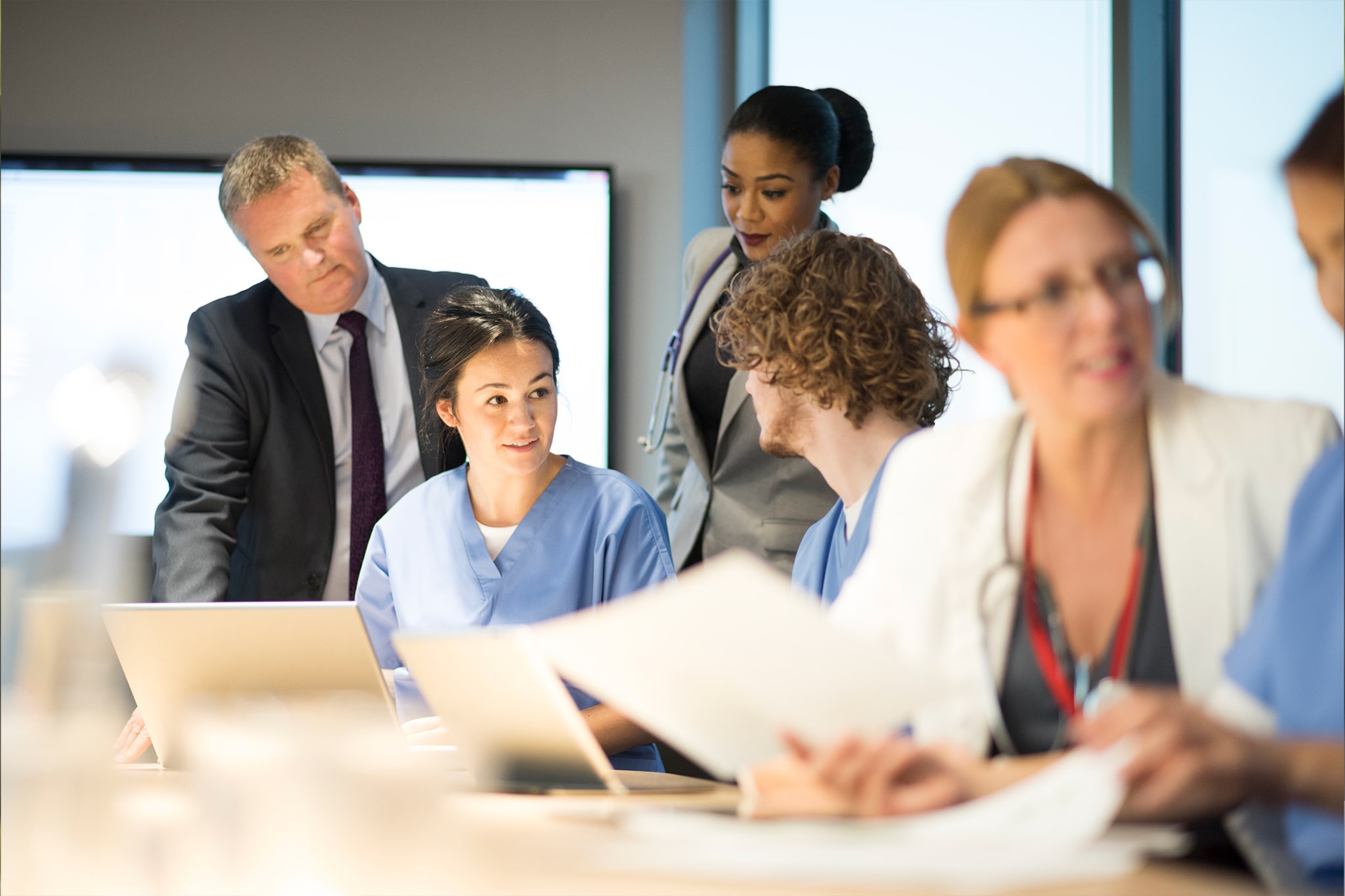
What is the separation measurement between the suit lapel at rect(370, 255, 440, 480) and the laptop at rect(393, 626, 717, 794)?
1161mm

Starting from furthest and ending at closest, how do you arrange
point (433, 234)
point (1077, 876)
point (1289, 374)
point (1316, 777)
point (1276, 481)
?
point (433, 234) < point (1289, 374) < point (1276, 481) < point (1316, 777) < point (1077, 876)

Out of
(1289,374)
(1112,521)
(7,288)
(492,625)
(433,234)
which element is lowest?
(492,625)

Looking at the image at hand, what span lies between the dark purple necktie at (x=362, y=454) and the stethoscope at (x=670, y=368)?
532mm

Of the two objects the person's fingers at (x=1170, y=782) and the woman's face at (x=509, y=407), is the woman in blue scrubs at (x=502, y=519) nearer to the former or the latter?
the woman's face at (x=509, y=407)

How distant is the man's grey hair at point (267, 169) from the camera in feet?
7.57

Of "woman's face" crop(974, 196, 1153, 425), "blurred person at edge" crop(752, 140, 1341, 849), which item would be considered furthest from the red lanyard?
"woman's face" crop(974, 196, 1153, 425)

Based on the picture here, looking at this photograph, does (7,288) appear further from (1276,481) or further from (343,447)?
(1276,481)

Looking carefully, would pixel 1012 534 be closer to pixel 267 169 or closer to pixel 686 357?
pixel 686 357

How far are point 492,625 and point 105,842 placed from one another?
1.14 m

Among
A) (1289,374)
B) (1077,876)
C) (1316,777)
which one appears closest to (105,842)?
(1077,876)

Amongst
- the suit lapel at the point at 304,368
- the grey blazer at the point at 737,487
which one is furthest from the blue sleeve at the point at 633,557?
the suit lapel at the point at 304,368

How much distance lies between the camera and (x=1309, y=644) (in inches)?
33.9

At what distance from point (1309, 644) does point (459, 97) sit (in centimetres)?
287

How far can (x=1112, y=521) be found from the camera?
0.98m
